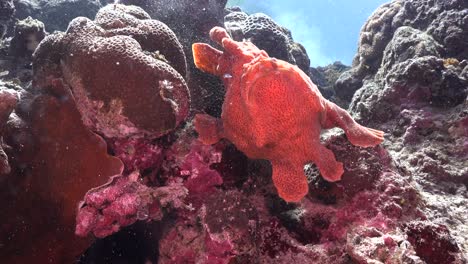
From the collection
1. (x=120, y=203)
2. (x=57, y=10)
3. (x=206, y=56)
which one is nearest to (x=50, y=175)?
(x=120, y=203)

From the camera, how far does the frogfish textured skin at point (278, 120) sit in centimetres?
245

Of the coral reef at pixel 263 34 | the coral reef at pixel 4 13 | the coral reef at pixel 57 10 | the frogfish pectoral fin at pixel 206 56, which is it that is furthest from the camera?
the coral reef at pixel 57 10

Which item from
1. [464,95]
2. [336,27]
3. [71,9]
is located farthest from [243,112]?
[336,27]

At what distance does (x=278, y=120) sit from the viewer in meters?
2.50

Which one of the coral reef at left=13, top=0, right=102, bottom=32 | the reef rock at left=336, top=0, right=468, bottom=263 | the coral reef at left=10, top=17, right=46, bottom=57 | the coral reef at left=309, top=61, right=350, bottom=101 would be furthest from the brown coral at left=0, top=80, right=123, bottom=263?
the coral reef at left=309, top=61, right=350, bottom=101

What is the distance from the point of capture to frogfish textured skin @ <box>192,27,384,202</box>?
2.45 m

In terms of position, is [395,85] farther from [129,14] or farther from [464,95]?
[129,14]

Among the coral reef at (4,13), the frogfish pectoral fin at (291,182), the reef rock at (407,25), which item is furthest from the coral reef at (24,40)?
the reef rock at (407,25)

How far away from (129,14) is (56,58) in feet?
2.83

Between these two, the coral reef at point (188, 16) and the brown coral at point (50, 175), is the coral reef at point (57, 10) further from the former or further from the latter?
the brown coral at point (50, 175)

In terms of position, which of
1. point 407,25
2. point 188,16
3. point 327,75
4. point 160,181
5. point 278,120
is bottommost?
point 160,181

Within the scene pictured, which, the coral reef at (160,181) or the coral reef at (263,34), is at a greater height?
the coral reef at (263,34)

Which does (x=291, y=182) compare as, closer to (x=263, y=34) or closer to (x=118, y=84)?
(x=118, y=84)

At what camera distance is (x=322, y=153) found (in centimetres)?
271
